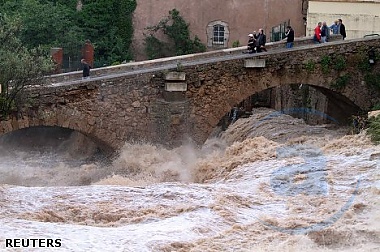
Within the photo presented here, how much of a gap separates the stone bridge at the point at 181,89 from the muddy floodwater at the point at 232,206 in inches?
65.5

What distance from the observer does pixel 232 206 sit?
10016 millimetres

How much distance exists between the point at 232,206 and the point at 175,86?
23.6 feet

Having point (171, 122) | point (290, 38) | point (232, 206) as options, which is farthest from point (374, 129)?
point (290, 38)

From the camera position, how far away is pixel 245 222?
30.8ft

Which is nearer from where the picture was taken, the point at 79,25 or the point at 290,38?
the point at 290,38

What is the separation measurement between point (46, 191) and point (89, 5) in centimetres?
1511

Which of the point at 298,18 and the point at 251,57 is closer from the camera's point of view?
the point at 251,57

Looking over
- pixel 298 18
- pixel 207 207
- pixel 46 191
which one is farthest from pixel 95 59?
pixel 207 207

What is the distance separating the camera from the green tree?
14.2 m

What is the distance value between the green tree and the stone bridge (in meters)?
0.32

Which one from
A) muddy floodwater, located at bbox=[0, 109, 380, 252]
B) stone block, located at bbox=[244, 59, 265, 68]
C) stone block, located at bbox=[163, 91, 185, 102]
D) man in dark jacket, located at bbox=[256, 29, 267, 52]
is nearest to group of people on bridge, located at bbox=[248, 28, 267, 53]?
man in dark jacket, located at bbox=[256, 29, 267, 52]

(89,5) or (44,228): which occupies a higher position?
(89,5)

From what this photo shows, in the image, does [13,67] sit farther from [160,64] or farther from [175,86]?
[160,64]

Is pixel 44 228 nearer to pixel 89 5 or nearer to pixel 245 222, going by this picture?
pixel 245 222
